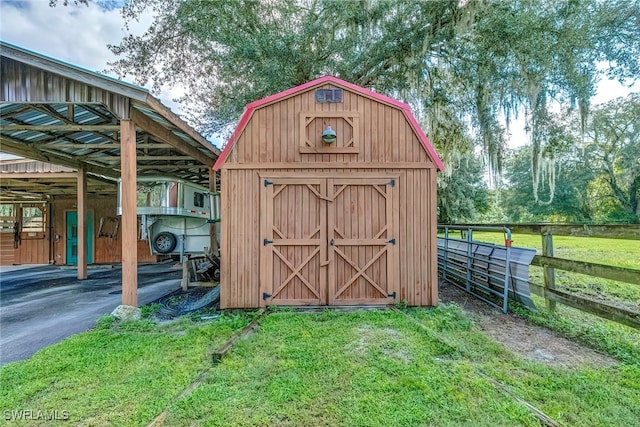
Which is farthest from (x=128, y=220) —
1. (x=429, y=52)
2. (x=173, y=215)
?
(x=429, y=52)

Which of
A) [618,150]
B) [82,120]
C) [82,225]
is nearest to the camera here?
[82,120]

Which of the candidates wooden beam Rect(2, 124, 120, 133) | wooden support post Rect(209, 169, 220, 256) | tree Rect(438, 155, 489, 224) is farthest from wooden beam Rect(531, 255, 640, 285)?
tree Rect(438, 155, 489, 224)

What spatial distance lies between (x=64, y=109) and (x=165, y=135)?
1.58 meters

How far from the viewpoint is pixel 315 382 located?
262cm

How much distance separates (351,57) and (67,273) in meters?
10.1

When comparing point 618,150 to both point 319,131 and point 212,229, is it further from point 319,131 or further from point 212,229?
point 212,229

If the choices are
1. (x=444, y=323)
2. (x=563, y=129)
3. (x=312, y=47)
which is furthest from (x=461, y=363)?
(x=312, y=47)

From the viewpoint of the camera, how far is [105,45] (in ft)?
30.8

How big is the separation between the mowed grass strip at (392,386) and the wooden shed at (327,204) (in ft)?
4.50

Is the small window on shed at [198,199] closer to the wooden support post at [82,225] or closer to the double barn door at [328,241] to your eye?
the wooden support post at [82,225]

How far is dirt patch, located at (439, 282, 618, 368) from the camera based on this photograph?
9.98 ft

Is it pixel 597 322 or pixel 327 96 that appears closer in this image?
pixel 597 322

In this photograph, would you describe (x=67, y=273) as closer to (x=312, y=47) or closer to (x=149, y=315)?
(x=149, y=315)

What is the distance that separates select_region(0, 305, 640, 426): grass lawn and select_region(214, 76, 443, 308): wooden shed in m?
1.20
